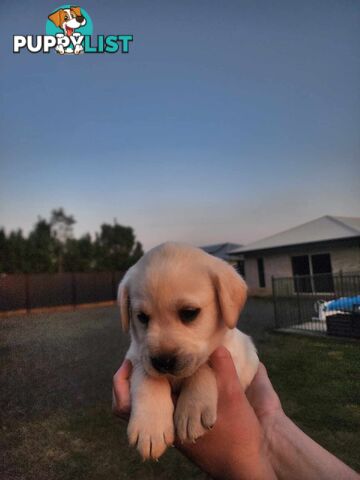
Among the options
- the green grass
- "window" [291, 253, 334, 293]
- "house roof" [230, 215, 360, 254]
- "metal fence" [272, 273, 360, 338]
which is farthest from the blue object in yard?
"house roof" [230, 215, 360, 254]

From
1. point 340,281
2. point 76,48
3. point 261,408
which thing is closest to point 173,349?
point 261,408

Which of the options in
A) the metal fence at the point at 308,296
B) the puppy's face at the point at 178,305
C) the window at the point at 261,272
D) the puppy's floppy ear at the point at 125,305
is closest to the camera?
the puppy's face at the point at 178,305

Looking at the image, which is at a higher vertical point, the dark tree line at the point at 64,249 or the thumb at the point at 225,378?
the dark tree line at the point at 64,249

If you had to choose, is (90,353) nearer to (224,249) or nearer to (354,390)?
(354,390)

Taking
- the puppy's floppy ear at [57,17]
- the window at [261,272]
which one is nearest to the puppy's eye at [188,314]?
the puppy's floppy ear at [57,17]

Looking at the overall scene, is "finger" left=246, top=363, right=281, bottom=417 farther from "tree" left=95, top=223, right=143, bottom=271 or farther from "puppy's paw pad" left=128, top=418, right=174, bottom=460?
"tree" left=95, top=223, right=143, bottom=271

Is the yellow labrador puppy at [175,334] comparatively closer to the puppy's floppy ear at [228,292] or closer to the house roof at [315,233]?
the puppy's floppy ear at [228,292]

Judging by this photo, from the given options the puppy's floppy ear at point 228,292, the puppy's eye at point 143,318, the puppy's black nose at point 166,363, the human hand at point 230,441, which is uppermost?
the puppy's floppy ear at point 228,292
